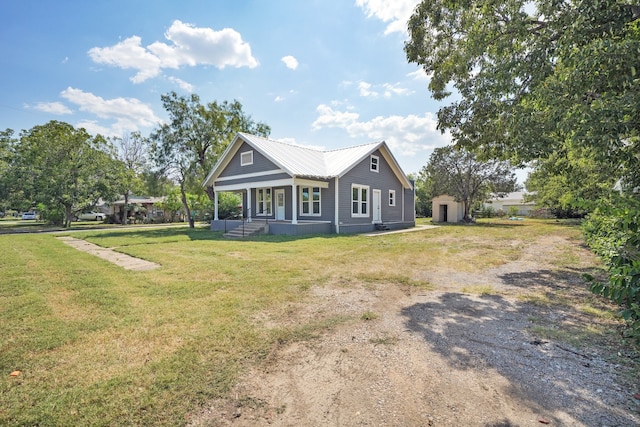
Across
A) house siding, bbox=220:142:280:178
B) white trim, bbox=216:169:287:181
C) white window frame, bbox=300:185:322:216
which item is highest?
house siding, bbox=220:142:280:178

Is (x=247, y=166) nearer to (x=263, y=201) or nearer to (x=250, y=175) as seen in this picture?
(x=250, y=175)

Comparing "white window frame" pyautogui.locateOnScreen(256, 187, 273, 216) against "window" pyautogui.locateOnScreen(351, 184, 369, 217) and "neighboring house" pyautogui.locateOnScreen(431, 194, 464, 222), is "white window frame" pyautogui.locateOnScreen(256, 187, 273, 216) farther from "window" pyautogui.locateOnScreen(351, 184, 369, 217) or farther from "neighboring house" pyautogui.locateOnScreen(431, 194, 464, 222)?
"neighboring house" pyautogui.locateOnScreen(431, 194, 464, 222)

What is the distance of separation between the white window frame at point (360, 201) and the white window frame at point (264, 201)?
5.73 m

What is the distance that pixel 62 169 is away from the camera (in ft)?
77.6

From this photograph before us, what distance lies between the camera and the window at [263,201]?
20.5 metres

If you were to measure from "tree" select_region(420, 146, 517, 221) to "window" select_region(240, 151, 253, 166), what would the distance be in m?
18.9

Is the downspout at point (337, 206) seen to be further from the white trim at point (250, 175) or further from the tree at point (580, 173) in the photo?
the tree at point (580, 173)

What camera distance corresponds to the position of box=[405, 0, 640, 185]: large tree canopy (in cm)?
436

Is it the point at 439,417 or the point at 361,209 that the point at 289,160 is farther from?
the point at 439,417

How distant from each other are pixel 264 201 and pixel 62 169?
1724cm

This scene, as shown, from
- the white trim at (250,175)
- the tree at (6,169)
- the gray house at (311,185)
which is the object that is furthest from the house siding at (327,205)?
the tree at (6,169)

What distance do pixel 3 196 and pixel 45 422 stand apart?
100 feet

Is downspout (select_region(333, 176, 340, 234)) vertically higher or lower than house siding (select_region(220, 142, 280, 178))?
lower

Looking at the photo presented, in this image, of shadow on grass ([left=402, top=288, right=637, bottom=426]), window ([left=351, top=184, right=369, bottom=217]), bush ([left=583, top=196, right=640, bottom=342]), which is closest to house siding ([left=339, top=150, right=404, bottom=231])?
window ([left=351, top=184, right=369, bottom=217])
